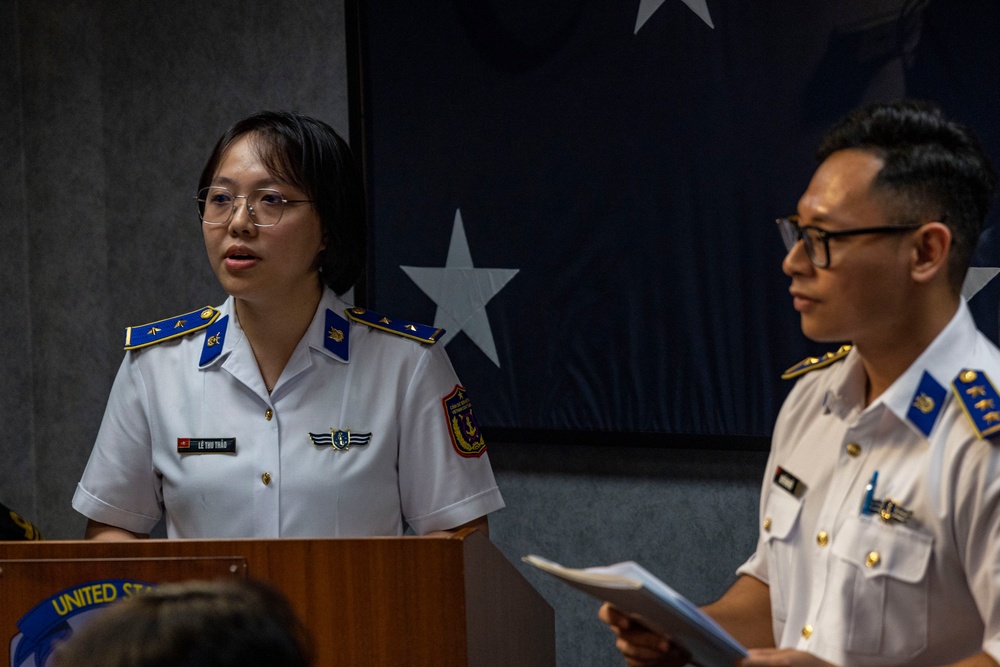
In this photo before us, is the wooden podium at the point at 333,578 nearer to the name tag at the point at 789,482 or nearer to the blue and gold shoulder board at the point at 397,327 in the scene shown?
the name tag at the point at 789,482

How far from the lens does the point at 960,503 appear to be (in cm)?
134

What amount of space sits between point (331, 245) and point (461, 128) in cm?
103

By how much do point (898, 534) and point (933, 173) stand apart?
1.52 ft

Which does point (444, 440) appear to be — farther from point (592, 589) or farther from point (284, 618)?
point (284, 618)

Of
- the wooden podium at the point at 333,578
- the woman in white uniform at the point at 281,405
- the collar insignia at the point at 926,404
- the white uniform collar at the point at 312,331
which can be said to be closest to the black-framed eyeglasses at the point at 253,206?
the woman in white uniform at the point at 281,405

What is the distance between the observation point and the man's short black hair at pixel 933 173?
1.44 metres

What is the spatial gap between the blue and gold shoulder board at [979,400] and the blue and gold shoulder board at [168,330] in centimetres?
130

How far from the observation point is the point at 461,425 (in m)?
2.02

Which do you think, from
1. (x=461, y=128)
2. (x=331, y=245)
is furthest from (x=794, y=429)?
(x=461, y=128)

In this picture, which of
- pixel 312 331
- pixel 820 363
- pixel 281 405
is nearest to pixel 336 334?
pixel 312 331

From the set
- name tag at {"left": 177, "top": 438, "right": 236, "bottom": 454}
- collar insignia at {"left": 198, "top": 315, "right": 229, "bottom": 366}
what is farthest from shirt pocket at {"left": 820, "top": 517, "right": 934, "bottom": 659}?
collar insignia at {"left": 198, "top": 315, "right": 229, "bottom": 366}

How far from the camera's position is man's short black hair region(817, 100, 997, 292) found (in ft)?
4.72

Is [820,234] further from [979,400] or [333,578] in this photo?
[333,578]

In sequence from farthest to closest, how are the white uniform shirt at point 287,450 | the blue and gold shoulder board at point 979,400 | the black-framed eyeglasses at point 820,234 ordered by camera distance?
the white uniform shirt at point 287,450, the black-framed eyeglasses at point 820,234, the blue and gold shoulder board at point 979,400
